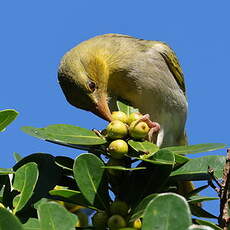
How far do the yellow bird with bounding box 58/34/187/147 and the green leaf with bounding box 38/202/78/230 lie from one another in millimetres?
2677

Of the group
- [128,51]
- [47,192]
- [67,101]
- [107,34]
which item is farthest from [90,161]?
[107,34]

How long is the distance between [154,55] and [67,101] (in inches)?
45.5

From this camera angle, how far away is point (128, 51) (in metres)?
5.55

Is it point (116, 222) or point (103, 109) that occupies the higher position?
point (103, 109)

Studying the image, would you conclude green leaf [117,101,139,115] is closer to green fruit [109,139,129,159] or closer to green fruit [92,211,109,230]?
green fruit [109,139,129,159]

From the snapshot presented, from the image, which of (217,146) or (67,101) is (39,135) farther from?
(67,101)

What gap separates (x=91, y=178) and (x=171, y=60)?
3.44 metres

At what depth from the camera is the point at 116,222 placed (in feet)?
8.18

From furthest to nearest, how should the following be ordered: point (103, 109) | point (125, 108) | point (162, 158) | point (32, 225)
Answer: point (103, 109) → point (125, 108) → point (162, 158) → point (32, 225)

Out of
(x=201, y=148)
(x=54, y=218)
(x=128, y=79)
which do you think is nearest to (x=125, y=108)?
(x=128, y=79)

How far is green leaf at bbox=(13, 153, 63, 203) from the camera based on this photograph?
280 cm

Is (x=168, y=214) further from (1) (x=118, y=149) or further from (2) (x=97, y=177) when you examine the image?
(1) (x=118, y=149)

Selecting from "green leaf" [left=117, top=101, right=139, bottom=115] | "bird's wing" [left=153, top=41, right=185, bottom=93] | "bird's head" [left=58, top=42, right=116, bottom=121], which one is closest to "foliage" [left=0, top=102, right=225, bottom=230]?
"green leaf" [left=117, top=101, right=139, bottom=115]

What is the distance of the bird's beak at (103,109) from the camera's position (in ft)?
15.4
